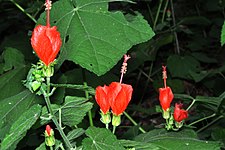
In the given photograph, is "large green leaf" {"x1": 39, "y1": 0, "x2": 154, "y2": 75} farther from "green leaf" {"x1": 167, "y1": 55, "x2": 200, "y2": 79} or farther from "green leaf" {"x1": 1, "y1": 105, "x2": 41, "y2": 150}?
"green leaf" {"x1": 167, "y1": 55, "x2": 200, "y2": 79}

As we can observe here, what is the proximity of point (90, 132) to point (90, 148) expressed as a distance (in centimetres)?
6

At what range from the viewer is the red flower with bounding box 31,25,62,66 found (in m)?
1.33

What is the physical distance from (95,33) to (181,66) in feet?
8.52

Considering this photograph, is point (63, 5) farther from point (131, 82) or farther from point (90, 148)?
point (131, 82)

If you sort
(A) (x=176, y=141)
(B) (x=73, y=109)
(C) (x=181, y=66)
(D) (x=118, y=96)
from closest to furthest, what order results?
(D) (x=118, y=96)
(B) (x=73, y=109)
(A) (x=176, y=141)
(C) (x=181, y=66)

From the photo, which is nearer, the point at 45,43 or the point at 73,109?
the point at 45,43

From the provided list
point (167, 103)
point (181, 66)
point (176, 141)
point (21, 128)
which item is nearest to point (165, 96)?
point (167, 103)

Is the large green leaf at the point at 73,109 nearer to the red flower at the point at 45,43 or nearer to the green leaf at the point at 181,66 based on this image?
the red flower at the point at 45,43

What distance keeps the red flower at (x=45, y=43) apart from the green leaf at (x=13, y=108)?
42 centimetres

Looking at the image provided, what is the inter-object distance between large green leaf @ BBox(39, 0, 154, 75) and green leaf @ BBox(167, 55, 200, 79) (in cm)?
243

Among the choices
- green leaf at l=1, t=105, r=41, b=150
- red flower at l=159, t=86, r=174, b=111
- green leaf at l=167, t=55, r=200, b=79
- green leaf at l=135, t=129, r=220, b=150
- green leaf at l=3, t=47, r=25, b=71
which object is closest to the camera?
green leaf at l=1, t=105, r=41, b=150

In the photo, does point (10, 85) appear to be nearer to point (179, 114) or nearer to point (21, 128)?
point (179, 114)

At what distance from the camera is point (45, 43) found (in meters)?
1.33

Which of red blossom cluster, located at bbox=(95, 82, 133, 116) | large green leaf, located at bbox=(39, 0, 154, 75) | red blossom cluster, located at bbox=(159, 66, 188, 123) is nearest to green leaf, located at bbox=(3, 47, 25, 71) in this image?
large green leaf, located at bbox=(39, 0, 154, 75)
